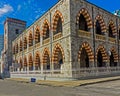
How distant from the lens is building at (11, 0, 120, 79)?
22.2m

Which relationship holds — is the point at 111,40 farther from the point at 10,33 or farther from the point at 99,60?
the point at 10,33

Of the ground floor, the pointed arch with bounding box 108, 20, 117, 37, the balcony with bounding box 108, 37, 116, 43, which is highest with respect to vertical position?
the pointed arch with bounding box 108, 20, 117, 37

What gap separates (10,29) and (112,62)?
31.4 m

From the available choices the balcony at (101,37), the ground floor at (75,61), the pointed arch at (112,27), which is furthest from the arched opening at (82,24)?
the pointed arch at (112,27)

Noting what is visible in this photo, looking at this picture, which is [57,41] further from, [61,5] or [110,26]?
[110,26]

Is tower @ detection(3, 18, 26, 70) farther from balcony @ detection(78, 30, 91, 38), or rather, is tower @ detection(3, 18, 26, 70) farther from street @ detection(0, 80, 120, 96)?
street @ detection(0, 80, 120, 96)

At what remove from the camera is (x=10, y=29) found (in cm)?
5222

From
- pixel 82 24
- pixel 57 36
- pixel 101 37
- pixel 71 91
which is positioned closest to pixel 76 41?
pixel 57 36

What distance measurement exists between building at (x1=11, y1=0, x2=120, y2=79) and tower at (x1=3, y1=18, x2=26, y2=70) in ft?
59.3

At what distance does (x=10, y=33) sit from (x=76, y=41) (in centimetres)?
3362

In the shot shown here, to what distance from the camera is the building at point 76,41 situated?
22172mm

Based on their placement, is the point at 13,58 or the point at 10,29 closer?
the point at 13,58

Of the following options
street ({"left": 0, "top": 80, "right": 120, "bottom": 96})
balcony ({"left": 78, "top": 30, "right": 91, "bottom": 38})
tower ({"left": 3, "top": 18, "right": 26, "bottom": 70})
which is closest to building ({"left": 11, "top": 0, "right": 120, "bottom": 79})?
balcony ({"left": 78, "top": 30, "right": 91, "bottom": 38})

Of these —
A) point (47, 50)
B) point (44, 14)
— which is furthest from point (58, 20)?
point (47, 50)
